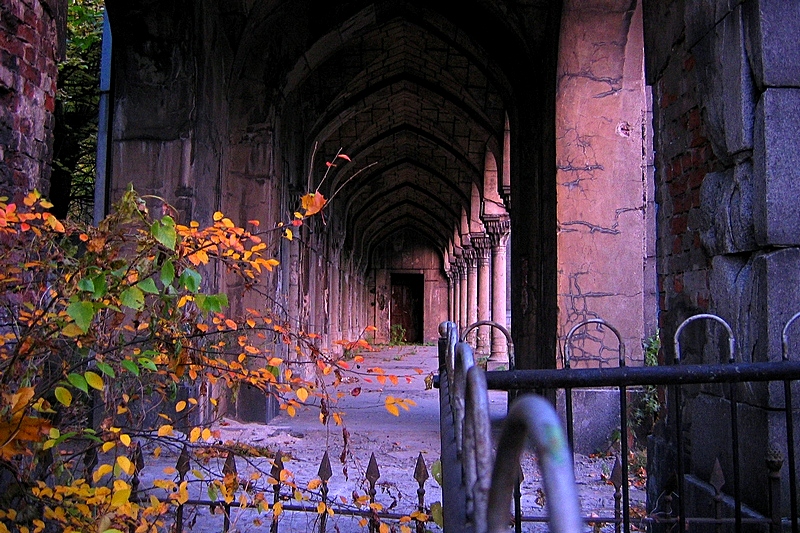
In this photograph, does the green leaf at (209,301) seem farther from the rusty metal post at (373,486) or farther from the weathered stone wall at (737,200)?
the weathered stone wall at (737,200)

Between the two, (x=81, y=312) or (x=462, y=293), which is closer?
(x=81, y=312)

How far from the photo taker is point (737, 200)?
8.67 ft

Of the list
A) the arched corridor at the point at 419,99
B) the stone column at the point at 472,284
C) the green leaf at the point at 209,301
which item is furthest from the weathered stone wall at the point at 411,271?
the green leaf at the point at 209,301

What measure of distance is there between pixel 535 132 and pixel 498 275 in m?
9.13

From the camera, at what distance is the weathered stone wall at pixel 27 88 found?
10.3 ft

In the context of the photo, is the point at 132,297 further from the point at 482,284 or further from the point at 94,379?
the point at 482,284

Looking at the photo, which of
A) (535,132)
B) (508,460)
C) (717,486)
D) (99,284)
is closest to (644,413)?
(535,132)

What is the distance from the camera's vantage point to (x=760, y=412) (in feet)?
7.91

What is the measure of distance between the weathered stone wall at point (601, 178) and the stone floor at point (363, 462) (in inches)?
47.7

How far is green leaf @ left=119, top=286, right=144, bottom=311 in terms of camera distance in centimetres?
179

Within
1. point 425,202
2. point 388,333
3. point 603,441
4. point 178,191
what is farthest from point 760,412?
point 388,333

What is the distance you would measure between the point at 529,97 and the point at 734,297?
16.4 ft

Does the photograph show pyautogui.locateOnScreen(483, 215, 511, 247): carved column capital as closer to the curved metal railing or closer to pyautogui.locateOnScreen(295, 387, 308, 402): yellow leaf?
pyautogui.locateOnScreen(295, 387, 308, 402): yellow leaf

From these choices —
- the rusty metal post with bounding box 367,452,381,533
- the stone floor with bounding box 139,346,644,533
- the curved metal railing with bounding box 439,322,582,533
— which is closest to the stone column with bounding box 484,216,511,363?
the stone floor with bounding box 139,346,644,533
